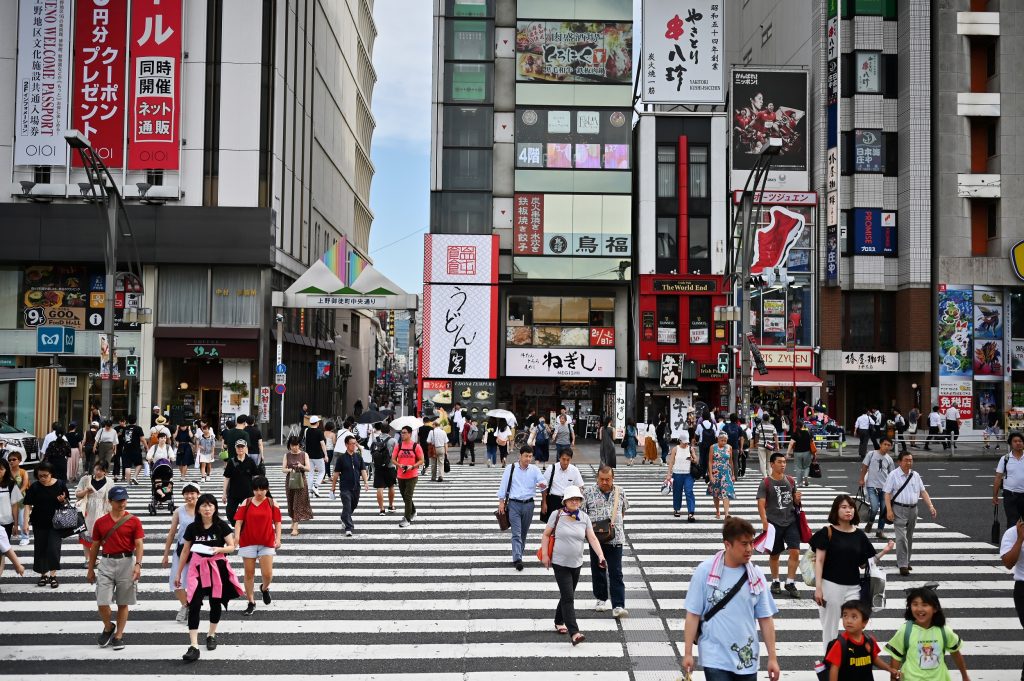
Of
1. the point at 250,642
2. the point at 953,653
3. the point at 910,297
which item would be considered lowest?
the point at 250,642

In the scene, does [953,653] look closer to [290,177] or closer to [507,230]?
[507,230]

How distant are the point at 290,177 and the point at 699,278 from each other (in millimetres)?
20141

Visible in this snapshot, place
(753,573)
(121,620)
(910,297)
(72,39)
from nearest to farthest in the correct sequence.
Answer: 1. (753,573)
2. (121,620)
3. (72,39)
4. (910,297)

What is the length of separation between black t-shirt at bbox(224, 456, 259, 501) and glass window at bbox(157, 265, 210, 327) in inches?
997

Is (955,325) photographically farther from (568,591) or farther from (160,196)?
(568,591)

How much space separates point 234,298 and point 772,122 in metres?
26.6

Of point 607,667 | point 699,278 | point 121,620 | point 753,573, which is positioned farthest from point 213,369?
point 753,573

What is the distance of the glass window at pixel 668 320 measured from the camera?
4169 cm

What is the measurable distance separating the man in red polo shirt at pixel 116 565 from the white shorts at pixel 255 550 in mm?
1341

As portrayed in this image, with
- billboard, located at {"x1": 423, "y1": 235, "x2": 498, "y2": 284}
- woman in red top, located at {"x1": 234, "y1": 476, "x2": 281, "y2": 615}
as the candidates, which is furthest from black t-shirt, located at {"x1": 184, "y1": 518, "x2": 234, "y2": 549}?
billboard, located at {"x1": 423, "y1": 235, "x2": 498, "y2": 284}

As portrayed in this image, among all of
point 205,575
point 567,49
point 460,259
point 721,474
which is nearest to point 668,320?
point 460,259

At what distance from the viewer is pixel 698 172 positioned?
1671 inches

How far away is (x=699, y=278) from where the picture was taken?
41.6m

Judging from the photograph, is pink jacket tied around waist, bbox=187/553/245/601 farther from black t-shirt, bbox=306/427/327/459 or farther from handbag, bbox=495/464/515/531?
black t-shirt, bbox=306/427/327/459
